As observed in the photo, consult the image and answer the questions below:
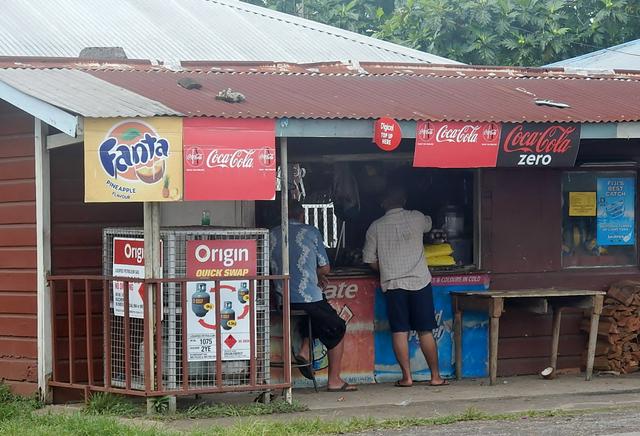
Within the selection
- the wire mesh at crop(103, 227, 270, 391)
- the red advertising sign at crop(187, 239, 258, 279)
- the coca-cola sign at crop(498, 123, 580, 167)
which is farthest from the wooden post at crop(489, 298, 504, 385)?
the red advertising sign at crop(187, 239, 258, 279)

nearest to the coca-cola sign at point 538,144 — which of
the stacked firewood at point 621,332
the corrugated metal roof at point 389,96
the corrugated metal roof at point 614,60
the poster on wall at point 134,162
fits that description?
the corrugated metal roof at point 389,96

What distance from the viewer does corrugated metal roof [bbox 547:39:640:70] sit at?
14.2 m

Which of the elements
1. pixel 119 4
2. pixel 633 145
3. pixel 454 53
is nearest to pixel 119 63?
pixel 119 4

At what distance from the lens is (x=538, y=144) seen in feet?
30.2

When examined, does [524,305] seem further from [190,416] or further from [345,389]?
[190,416]

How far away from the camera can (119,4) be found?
13852mm

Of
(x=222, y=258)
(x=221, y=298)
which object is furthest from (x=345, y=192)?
(x=221, y=298)

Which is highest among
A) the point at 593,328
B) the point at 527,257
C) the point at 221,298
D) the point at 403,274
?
the point at 527,257

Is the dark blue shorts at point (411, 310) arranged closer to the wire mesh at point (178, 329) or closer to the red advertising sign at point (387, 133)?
the wire mesh at point (178, 329)

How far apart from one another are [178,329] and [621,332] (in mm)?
4624

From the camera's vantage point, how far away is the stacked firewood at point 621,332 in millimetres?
10828

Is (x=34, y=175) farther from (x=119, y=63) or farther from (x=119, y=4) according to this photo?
(x=119, y=4)

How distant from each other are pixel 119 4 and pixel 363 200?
4961mm

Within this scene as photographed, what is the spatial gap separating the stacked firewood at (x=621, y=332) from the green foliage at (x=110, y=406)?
472 centimetres
